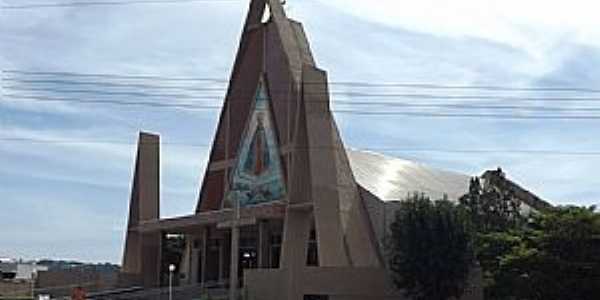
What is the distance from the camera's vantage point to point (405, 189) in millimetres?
65250

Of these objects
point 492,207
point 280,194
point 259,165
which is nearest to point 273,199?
point 280,194

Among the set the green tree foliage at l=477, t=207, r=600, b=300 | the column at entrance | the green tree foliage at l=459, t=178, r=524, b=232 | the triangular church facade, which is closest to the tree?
the triangular church facade

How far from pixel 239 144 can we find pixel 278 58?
8452mm

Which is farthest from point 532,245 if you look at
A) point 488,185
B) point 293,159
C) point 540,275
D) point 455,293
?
point 293,159

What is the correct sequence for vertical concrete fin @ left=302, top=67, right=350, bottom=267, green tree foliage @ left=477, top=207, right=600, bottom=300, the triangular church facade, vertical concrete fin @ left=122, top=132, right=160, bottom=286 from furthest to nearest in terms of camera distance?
vertical concrete fin @ left=122, top=132, right=160, bottom=286, vertical concrete fin @ left=302, top=67, right=350, bottom=267, the triangular church facade, green tree foliage @ left=477, top=207, right=600, bottom=300

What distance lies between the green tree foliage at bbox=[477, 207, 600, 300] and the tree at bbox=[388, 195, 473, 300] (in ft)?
10.6

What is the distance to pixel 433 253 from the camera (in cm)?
5119

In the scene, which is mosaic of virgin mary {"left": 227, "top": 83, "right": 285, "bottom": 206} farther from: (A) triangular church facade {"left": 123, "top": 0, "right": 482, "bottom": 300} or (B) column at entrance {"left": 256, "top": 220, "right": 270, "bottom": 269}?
(B) column at entrance {"left": 256, "top": 220, "right": 270, "bottom": 269}

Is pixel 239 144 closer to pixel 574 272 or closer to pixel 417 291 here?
pixel 417 291

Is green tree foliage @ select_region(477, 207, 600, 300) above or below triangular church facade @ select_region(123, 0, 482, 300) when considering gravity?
below

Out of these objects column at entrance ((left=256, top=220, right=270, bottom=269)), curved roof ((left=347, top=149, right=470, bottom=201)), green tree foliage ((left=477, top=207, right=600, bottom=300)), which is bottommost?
green tree foliage ((left=477, top=207, right=600, bottom=300))

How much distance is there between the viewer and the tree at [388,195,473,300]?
51281mm

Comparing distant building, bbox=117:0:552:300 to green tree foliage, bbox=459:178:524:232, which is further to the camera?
green tree foliage, bbox=459:178:524:232

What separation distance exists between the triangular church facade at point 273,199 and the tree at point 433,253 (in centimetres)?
287
